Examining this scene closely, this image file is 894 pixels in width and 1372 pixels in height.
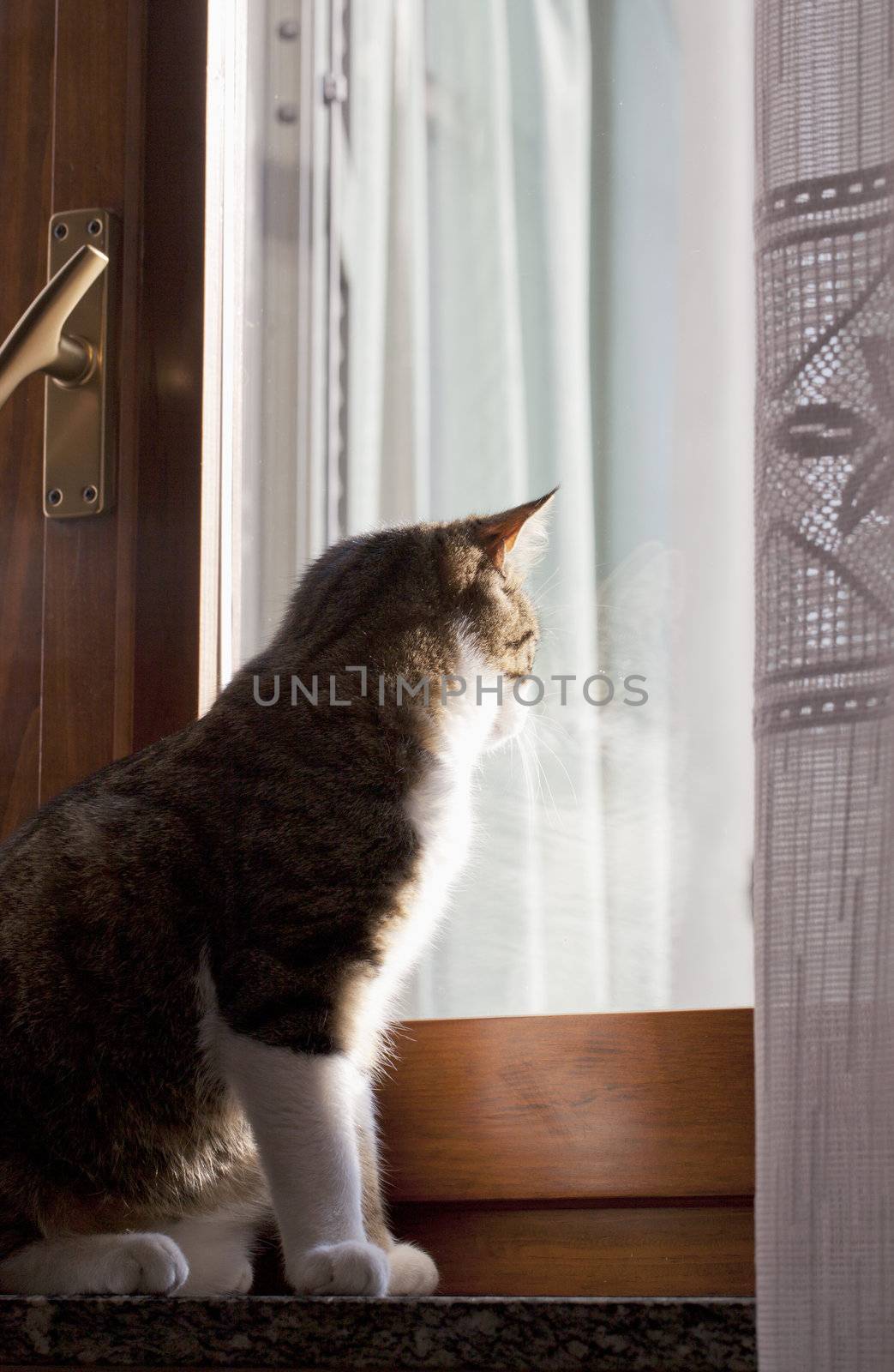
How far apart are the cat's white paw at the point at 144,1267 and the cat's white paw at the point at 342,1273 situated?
0.09 meters

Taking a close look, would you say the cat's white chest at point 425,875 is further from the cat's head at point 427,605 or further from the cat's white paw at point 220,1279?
the cat's white paw at point 220,1279

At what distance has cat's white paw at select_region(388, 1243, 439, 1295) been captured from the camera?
1.00 metres

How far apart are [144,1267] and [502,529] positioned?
2.09 feet

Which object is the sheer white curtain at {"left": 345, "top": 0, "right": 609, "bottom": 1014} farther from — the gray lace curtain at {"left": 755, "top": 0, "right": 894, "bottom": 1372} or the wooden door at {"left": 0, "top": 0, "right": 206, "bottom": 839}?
the gray lace curtain at {"left": 755, "top": 0, "right": 894, "bottom": 1372}

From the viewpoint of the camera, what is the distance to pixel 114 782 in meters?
1.11

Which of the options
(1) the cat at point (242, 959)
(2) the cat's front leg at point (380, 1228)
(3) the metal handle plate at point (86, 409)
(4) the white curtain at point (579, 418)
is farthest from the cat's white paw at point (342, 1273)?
(3) the metal handle plate at point (86, 409)

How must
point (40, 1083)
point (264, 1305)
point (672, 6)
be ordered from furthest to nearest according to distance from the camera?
point (672, 6) → point (40, 1083) → point (264, 1305)

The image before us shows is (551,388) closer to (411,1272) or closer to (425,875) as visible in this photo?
(425,875)

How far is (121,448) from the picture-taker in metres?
1.30

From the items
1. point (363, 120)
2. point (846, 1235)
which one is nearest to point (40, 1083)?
point (846, 1235)

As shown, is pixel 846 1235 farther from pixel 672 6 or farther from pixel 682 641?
pixel 672 6

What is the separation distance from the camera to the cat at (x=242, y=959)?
92 centimetres

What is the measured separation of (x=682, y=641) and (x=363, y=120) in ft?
2.18

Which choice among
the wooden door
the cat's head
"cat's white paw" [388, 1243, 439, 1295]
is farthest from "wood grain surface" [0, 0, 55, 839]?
"cat's white paw" [388, 1243, 439, 1295]
